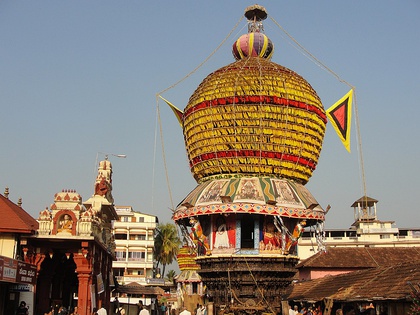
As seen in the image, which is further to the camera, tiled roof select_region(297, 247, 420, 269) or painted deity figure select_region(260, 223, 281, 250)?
tiled roof select_region(297, 247, 420, 269)

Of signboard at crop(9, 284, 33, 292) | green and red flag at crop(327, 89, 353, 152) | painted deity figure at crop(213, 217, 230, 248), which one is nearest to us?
signboard at crop(9, 284, 33, 292)

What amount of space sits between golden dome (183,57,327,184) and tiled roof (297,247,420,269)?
18.1 meters

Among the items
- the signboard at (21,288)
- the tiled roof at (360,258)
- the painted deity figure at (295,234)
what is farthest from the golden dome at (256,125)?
the tiled roof at (360,258)

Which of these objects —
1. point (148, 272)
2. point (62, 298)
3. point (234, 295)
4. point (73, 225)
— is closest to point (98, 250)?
point (73, 225)

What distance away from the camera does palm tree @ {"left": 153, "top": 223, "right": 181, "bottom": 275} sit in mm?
70125

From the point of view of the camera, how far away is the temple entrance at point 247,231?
2283 centimetres

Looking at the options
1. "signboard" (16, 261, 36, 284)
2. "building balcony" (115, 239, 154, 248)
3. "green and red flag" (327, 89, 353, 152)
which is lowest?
"signboard" (16, 261, 36, 284)

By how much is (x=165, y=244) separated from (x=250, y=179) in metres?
49.0

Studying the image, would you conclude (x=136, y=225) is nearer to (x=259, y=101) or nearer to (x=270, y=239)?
(x=259, y=101)

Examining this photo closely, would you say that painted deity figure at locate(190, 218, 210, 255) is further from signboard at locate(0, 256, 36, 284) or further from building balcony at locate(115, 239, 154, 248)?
building balcony at locate(115, 239, 154, 248)

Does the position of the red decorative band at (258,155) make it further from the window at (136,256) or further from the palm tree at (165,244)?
the palm tree at (165,244)

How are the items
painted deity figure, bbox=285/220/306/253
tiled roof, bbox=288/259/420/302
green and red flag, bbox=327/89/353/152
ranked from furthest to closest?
green and red flag, bbox=327/89/353/152
painted deity figure, bbox=285/220/306/253
tiled roof, bbox=288/259/420/302

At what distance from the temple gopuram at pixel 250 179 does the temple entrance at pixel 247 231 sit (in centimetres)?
4

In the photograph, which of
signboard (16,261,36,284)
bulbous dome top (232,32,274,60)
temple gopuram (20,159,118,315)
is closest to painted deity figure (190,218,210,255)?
temple gopuram (20,159,118,315)
